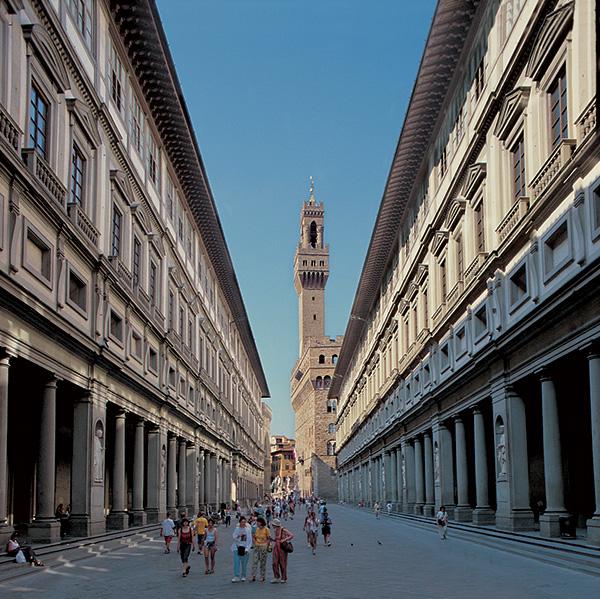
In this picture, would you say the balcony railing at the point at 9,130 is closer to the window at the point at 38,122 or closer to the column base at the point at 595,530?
the window at the point at 38,122

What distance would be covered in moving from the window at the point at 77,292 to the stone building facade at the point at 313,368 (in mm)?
107319

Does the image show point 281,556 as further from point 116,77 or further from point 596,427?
point 116,77

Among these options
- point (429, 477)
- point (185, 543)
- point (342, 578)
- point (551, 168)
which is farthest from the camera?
point (429, 477)

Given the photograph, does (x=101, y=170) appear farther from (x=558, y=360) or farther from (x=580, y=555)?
(x=580, y=555)

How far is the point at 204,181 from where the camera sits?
1987 inches

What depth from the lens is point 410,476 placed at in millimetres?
52188

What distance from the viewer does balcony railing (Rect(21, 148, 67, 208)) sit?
22.0 meters

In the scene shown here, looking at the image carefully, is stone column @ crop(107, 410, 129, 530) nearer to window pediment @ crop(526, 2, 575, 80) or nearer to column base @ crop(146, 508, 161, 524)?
column base @ crop(146, 508, 161, 524)

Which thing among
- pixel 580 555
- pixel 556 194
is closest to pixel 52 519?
pixel 580 555

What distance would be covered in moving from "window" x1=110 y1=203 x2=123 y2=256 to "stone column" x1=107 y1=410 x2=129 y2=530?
592 centimetres

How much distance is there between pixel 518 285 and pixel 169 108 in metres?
19.5

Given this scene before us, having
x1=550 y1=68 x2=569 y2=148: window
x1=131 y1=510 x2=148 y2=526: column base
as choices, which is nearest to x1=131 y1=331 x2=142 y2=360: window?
x1=131 y1=510 x2=148 y2=526: column base

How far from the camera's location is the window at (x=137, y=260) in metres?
36.3

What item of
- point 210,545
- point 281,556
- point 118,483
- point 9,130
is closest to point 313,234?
point 118,483
